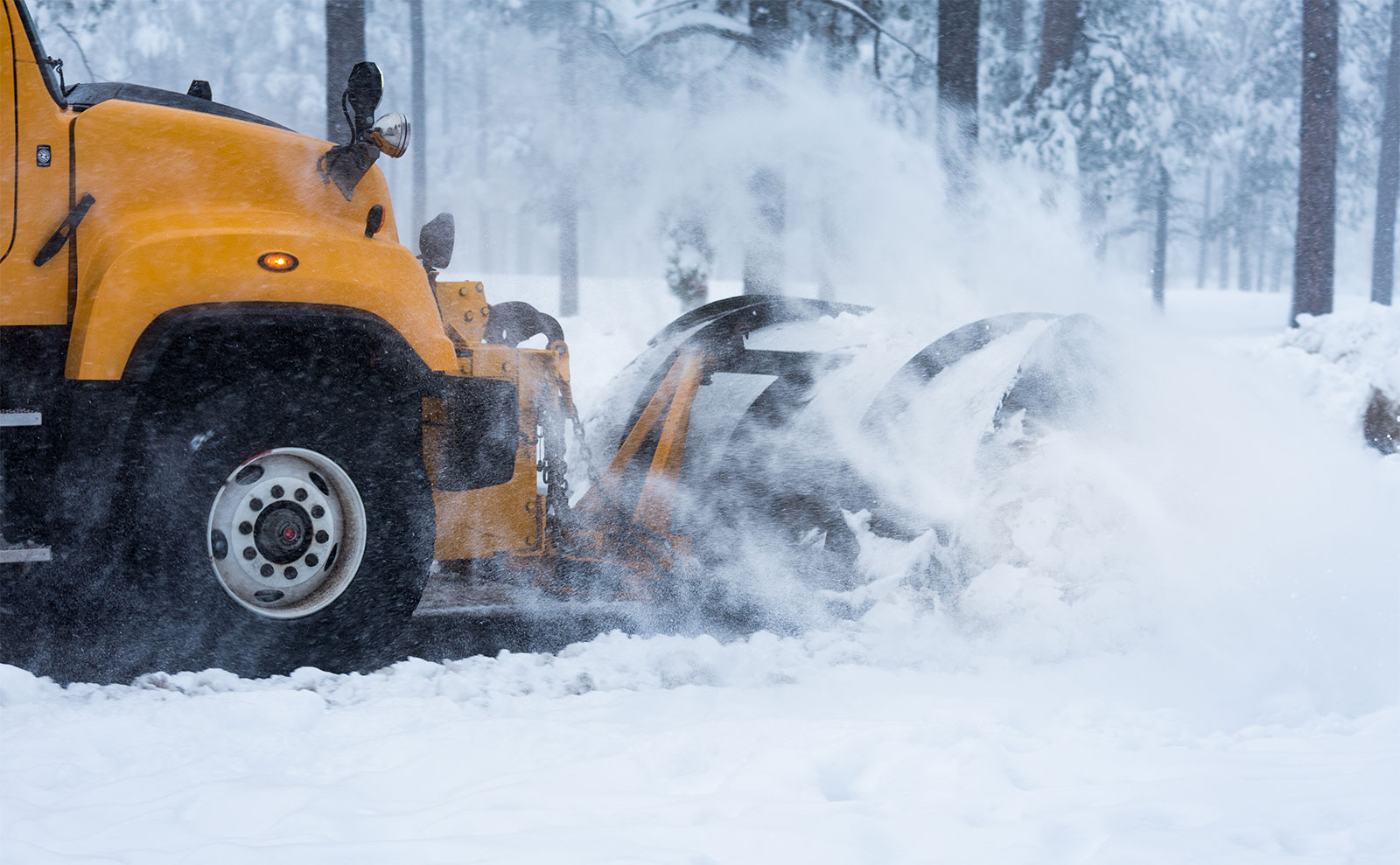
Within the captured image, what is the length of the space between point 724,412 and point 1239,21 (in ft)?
86.2

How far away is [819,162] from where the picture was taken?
8.16 m

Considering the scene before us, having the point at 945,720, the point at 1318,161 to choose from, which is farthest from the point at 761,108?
the point at 1318,161

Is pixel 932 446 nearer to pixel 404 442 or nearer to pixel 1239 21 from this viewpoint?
pixel 404 442

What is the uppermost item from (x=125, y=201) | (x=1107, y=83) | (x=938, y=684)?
(x=1107, y=83)

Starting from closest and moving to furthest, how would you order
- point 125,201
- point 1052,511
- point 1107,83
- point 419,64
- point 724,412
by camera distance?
1. point 125,201
2. point 1052,511
3. point 724,412
4. point 1107,83
5. point 419,64

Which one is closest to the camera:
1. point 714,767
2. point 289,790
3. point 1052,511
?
point 289,790

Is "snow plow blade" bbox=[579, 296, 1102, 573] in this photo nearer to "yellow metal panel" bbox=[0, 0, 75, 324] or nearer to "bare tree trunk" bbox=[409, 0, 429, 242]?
"yellow metal panel" bbox=[0, 0, 75, 324]

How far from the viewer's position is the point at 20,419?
3.11 meters

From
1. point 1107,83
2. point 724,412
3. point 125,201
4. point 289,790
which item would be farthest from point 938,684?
point 1107,83

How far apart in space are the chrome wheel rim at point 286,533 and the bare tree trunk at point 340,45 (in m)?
4.97

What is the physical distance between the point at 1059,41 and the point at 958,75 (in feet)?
20.0

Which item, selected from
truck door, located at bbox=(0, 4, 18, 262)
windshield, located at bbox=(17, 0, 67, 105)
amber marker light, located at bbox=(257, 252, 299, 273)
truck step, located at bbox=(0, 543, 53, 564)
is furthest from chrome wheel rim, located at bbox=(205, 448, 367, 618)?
windshield, located at bbox=(17, 0, 67, 105)

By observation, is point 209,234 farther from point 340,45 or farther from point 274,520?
point 340,45

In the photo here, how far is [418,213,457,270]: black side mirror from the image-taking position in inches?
174
